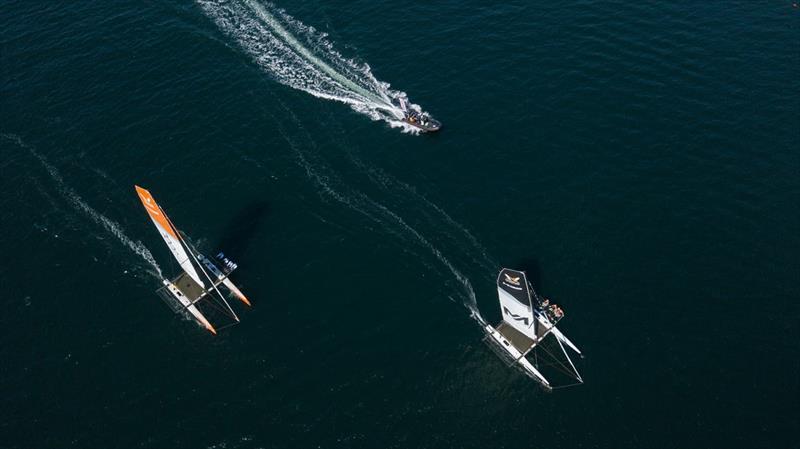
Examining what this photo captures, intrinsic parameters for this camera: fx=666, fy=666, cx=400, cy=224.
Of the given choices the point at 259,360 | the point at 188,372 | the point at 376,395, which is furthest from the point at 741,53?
the point at 188,372

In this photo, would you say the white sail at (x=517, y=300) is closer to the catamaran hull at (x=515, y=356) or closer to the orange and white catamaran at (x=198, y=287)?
the catamaran hull at (x=515, y=356)

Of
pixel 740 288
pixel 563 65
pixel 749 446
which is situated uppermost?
pixel 563 65

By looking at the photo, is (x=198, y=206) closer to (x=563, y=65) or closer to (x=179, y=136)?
(x=179, y=136)

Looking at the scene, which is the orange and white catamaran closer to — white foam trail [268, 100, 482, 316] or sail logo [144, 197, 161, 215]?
sail logo [144, 197, 161, 215]

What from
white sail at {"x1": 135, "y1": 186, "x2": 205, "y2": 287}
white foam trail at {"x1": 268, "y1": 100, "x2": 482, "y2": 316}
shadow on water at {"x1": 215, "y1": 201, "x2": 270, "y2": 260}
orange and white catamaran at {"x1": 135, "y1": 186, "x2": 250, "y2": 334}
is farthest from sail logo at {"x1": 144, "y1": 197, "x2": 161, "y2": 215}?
white foam trail at {"x1": 268, "y1": 100, "x2": 482, "y2": 316}

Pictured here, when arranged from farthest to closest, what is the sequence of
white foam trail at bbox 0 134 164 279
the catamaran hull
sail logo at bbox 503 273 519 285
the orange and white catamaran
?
1. white foam trail at bbox 0 134 164 279
2. the orange and white catamaran
3. sail logo at bbox 503 273 519 285
4. the catamaran hull

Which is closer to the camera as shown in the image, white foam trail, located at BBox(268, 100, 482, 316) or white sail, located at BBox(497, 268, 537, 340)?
white sail, located at BBox(497, 268, 537, 340)
